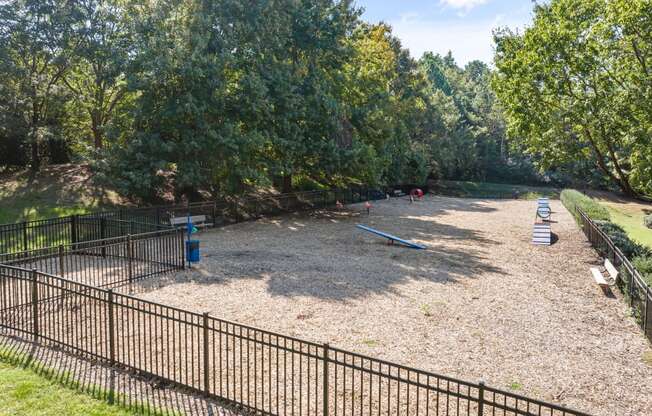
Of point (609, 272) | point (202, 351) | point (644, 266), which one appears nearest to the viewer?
point (202, 351)

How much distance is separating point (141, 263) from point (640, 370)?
13.0m

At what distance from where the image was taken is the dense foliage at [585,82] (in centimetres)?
1811

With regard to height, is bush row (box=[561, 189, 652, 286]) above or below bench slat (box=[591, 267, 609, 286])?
above

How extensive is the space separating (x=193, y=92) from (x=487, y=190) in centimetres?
4178

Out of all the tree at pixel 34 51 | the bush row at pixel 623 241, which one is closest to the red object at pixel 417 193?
the bush row at pixel 623 241

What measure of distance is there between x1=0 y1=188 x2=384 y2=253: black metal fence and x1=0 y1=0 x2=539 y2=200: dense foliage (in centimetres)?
133

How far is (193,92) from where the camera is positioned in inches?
901

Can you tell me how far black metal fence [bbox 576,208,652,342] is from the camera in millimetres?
9883

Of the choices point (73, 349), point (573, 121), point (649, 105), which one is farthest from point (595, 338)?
point (573, 121)

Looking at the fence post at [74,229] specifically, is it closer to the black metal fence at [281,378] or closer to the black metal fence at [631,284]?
the black metal fence at [281,378]

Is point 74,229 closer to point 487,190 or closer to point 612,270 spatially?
point 612,270

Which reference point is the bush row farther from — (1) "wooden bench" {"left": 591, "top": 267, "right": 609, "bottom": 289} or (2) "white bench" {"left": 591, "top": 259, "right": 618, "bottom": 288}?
(1) "wooden bench" {"left": 591, "top": 267, "right": 609, "bottom": 289}

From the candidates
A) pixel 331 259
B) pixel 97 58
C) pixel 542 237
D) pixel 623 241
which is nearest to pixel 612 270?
pixel 623 241

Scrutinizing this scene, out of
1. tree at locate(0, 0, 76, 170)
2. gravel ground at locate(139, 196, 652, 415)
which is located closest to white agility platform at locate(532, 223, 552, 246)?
gravel ground at locate(139, 196, 652, 415)
